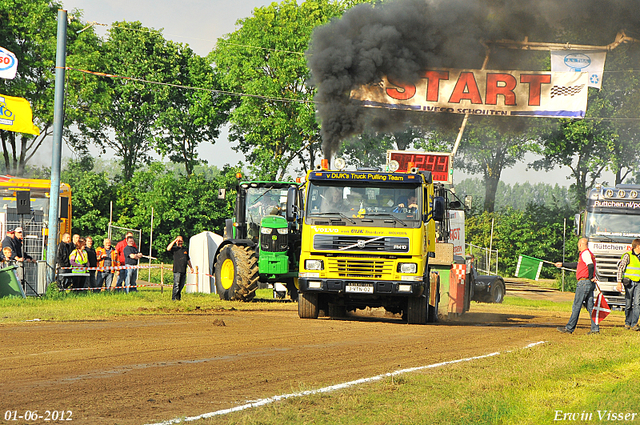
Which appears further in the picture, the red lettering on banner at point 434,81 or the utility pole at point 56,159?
the red lettering on banner at point 434,81

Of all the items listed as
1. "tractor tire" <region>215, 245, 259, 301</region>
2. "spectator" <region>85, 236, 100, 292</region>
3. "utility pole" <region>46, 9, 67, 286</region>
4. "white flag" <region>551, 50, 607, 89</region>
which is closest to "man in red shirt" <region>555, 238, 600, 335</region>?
"tractor tire" <region>215, 245, 259, 301</region>

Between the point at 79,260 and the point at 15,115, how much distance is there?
16.5 ft

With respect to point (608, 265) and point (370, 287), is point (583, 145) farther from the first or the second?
point (370, 287)

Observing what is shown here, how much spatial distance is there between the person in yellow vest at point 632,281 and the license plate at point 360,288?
598 centimetres

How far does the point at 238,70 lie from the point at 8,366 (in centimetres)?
4210

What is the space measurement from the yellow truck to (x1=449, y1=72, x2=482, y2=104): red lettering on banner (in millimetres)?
16191

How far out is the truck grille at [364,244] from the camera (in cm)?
1510

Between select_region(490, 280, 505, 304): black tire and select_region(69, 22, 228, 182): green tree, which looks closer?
select_region(490, 280, 505, 304): black tire

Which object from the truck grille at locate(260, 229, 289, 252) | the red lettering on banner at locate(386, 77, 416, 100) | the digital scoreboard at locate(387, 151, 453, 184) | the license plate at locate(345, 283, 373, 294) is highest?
the red lettering on banner at locate(386, 77, 416, 100)

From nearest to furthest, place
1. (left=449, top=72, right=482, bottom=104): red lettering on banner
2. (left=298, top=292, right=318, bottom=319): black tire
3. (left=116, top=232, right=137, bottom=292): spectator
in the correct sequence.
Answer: (left=298, top=292, right=318, bottom=319): black tire, (left=116, top=232, right=137, bottom=292): spectator, (left=449, top=72, right=482, bottom=104): red lettering on banner

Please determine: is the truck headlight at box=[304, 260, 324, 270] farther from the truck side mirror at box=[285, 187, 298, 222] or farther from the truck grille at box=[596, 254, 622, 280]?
the truck grille at box=[596, 254, 622, 280]

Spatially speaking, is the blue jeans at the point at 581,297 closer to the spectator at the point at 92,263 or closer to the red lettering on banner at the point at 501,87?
the spectator at the point at 92,263

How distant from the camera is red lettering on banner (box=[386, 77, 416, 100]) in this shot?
28312mm

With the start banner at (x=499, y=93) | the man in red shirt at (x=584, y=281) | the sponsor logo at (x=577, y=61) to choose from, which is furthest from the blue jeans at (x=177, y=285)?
the sponsor logo at (x=577, y=61)
